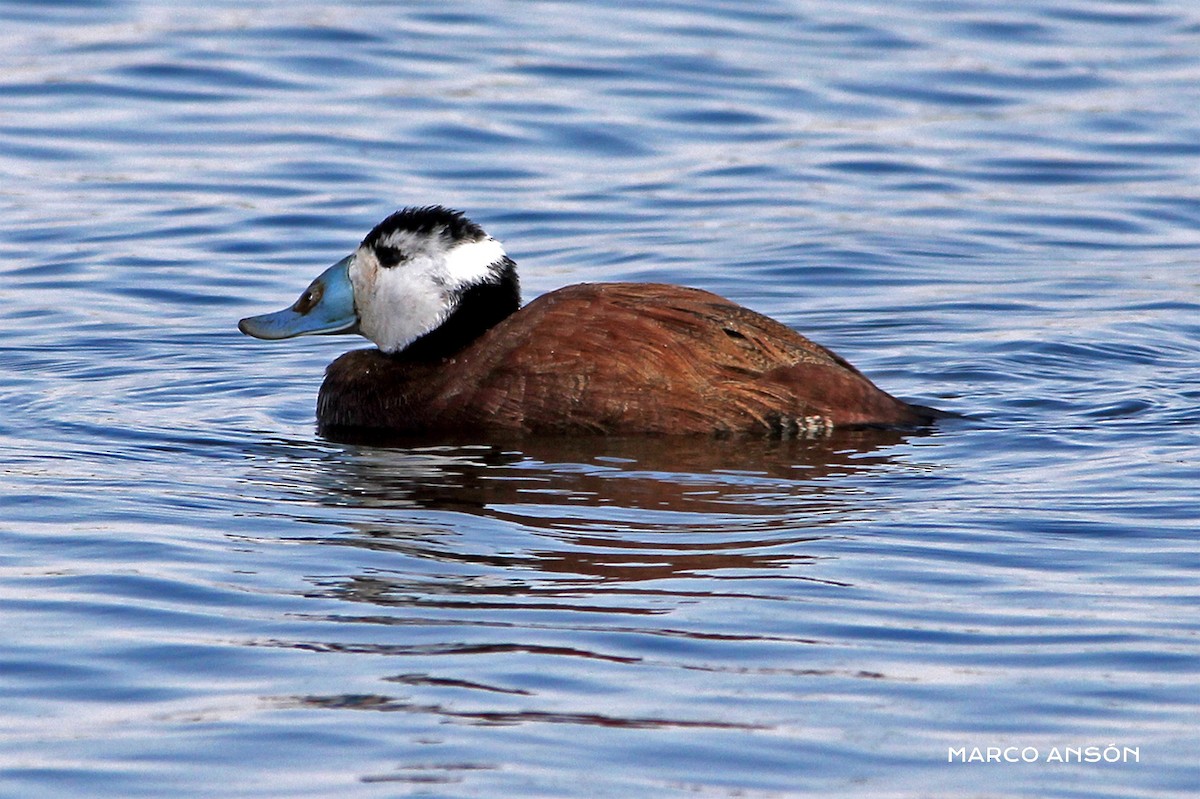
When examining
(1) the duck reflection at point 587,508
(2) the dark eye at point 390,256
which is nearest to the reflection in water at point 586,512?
(1) the duck reflection at point 587,508

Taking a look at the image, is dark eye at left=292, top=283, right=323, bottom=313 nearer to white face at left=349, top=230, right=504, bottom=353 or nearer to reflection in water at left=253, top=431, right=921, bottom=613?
white face at left=349, top=230, right=504, bottom=353

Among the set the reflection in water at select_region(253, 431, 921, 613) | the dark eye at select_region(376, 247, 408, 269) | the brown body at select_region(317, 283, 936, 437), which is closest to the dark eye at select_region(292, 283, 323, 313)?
the dark eye at select_region(376, 247, 408, 269)

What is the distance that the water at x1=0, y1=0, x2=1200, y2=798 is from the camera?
4.76 metres

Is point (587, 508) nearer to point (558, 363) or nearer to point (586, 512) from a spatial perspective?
point (586, 512)

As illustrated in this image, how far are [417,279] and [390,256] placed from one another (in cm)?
16

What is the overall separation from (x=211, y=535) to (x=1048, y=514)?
8.61 feet

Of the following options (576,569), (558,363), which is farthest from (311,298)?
(576,569)

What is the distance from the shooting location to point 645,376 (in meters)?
7.59

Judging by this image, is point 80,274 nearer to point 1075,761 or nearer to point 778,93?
point 778,93

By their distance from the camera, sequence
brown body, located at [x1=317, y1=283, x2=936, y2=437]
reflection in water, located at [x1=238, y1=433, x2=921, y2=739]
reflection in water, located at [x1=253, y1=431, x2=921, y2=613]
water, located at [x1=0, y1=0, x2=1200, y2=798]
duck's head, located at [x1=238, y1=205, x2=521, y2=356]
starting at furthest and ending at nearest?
duck's head, located at [x1=238, y1=205, x2=521, y2=356] → brown body, located at [x1=317, y1=283, x2=936, y2=437] → reflection in water, located at [x1=253, y1=431, x2=921, y2=613] → reflection in water, located at [x1=238, y1=433, x2=921, y2=739] → water, located at [x1=0, y1=0, x2=1200, y2=798]

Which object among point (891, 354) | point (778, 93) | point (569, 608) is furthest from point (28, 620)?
point (778, 93)

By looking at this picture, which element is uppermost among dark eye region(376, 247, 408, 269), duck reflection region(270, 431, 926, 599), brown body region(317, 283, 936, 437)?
dark eye region(376, 247, 408, 269)

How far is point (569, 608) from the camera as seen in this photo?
18.2 ft

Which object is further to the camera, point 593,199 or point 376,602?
point 593,199
